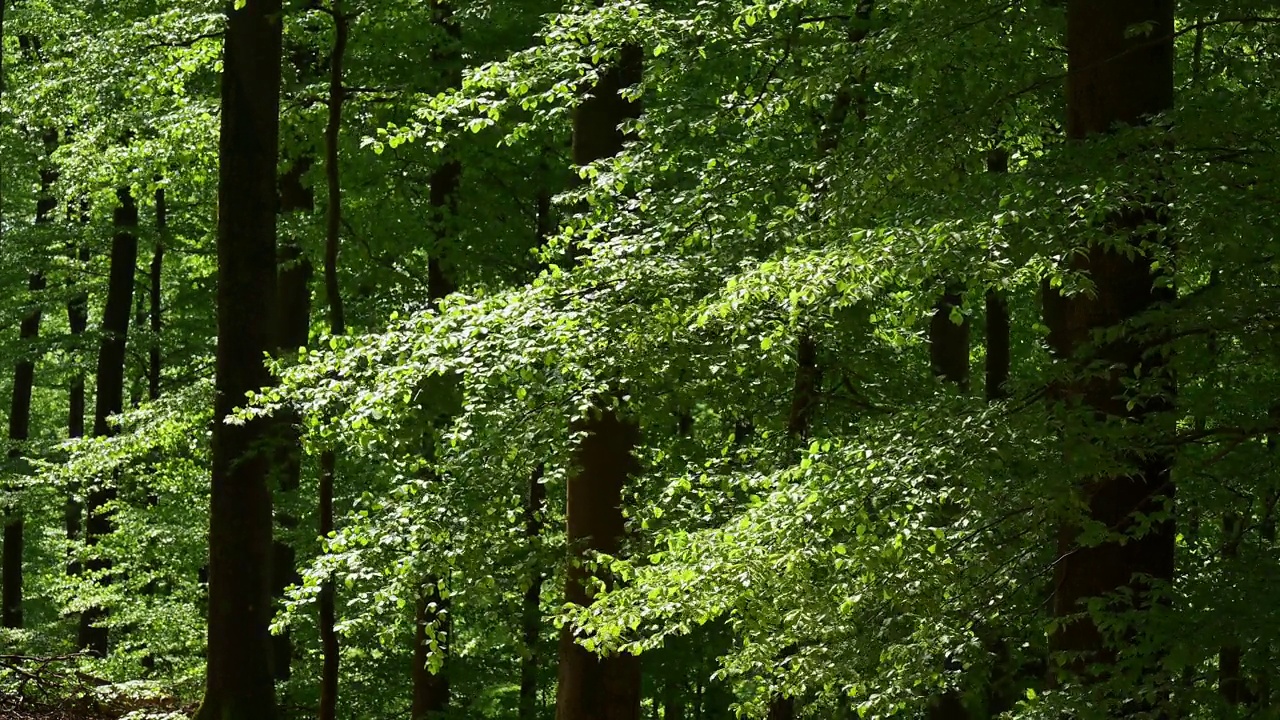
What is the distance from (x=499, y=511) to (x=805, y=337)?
2.45 metres

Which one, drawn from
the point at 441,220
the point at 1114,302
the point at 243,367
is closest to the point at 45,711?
the point at 243,367

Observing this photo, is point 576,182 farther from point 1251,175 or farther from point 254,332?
point 1251,175

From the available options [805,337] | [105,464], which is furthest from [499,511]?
[105,464]

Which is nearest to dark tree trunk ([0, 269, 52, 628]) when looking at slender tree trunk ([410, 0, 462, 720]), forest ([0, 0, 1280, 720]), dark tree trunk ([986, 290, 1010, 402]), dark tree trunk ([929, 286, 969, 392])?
forest ([0, 0, 1280, 720])

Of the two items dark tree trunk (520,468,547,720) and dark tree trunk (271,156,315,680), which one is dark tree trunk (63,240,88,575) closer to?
dark tree trunk (271,156,315,680)

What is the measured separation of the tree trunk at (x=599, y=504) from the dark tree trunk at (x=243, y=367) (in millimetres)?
2399

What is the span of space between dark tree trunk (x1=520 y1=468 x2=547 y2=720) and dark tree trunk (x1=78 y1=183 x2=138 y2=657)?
753 centimetres

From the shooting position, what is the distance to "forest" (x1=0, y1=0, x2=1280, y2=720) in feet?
18.9

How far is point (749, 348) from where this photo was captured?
8.30 metres

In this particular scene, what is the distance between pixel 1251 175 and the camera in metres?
5.53

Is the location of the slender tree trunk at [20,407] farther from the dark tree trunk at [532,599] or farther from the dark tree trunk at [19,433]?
the dark tree trunk at [532,599]

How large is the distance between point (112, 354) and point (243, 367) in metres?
10.1

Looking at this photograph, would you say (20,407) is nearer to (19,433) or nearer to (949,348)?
(19,433)

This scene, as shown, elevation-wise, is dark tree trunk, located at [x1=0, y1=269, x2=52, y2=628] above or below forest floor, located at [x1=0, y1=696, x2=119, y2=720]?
above
